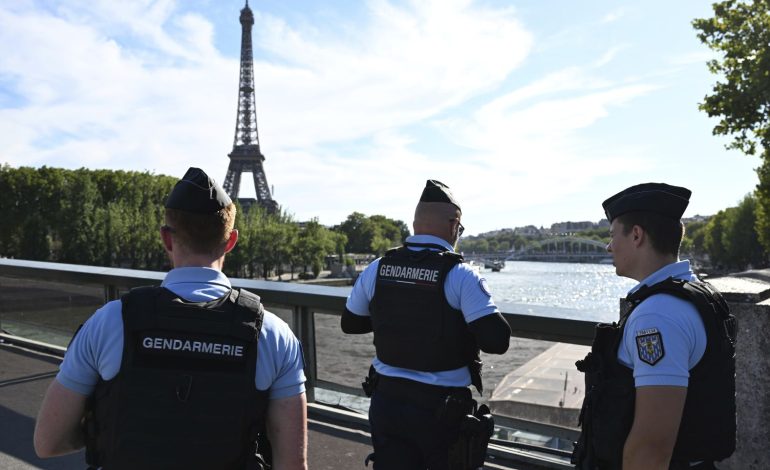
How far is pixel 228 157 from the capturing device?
88875mm

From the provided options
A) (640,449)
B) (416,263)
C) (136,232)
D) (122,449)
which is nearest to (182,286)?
(122,449)

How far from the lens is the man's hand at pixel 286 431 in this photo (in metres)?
2.13

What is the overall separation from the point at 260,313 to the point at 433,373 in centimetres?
119

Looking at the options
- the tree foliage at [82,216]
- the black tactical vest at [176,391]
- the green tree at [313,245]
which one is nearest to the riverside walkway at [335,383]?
the black tactical vest at [176,391]

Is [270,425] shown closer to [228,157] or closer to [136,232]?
[136,232]

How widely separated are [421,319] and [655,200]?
1219 mm

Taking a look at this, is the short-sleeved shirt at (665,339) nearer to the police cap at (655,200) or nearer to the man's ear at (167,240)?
the police cap at (655,200)

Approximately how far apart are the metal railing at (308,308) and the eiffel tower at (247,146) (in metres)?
80.3

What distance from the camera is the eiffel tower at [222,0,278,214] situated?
289ft

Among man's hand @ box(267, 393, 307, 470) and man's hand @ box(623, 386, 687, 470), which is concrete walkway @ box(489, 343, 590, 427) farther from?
man's hand @ box(267, 393, 307, 470)

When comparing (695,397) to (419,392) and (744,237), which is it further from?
(744,237)

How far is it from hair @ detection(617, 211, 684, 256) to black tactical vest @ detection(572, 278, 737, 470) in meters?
0.15

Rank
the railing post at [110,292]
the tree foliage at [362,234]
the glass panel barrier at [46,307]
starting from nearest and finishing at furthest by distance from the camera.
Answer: the railing post at [110,292], the glass panel barrier at [46,307], the tree foliage at [362,234]

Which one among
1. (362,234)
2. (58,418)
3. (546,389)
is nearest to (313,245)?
(362,234)
